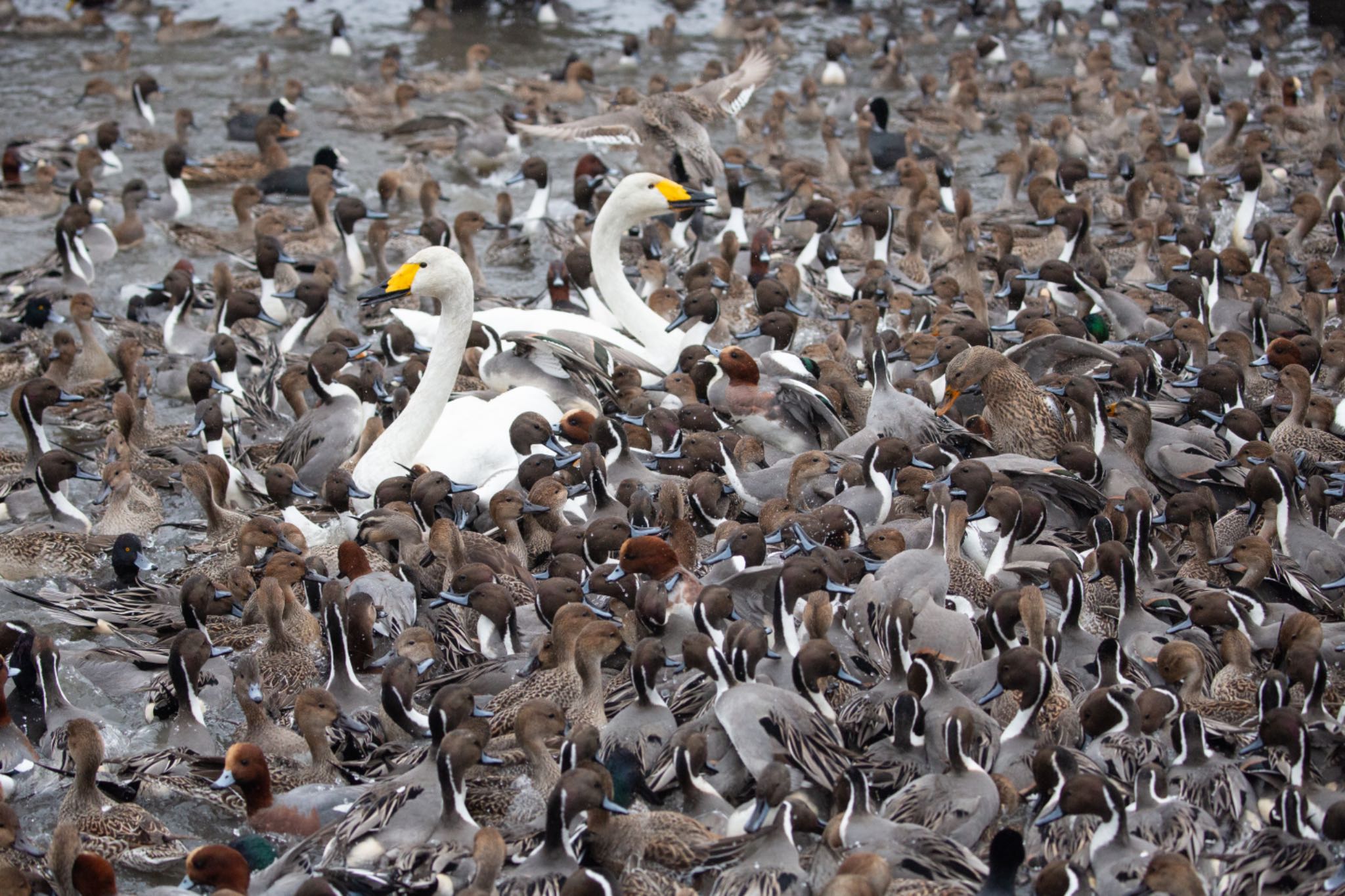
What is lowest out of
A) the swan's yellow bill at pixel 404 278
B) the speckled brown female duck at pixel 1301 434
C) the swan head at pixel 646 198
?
the speckled brown female duck at pixel 1301 434

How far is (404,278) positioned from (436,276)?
8.0 inches

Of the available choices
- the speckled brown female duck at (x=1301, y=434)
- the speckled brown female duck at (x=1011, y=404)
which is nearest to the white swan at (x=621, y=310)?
the speckled brown female duck at (x=1011, y=404)

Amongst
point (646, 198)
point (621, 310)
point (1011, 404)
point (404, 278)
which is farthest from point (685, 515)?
point (646, 198)

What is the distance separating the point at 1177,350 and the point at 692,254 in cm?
395

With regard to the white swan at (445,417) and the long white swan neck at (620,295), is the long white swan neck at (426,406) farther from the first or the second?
the long white swan neck at (620,295)

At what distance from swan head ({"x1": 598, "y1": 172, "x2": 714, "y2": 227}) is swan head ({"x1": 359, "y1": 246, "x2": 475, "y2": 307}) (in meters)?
1.81

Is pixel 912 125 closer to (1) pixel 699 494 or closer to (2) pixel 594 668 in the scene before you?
(1) pixel 699 494

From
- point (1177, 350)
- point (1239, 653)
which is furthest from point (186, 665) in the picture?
point (1177, 350)

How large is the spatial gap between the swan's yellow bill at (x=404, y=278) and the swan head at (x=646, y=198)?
6.22 feet

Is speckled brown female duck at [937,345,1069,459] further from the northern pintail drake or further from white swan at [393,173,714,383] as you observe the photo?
white swan at [393,173,714,383]

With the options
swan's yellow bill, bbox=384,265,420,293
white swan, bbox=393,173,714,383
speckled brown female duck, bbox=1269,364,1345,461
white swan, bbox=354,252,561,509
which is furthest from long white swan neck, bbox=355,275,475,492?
speckled brown female duck, bbox=1269,364,1345,461

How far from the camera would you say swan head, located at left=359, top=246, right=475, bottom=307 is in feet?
26.4

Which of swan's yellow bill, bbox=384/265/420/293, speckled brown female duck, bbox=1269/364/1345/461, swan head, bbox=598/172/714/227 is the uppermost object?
swan's yellow bill, bbox=384/265/420/293

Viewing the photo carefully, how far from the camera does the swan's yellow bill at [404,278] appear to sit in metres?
8.10
